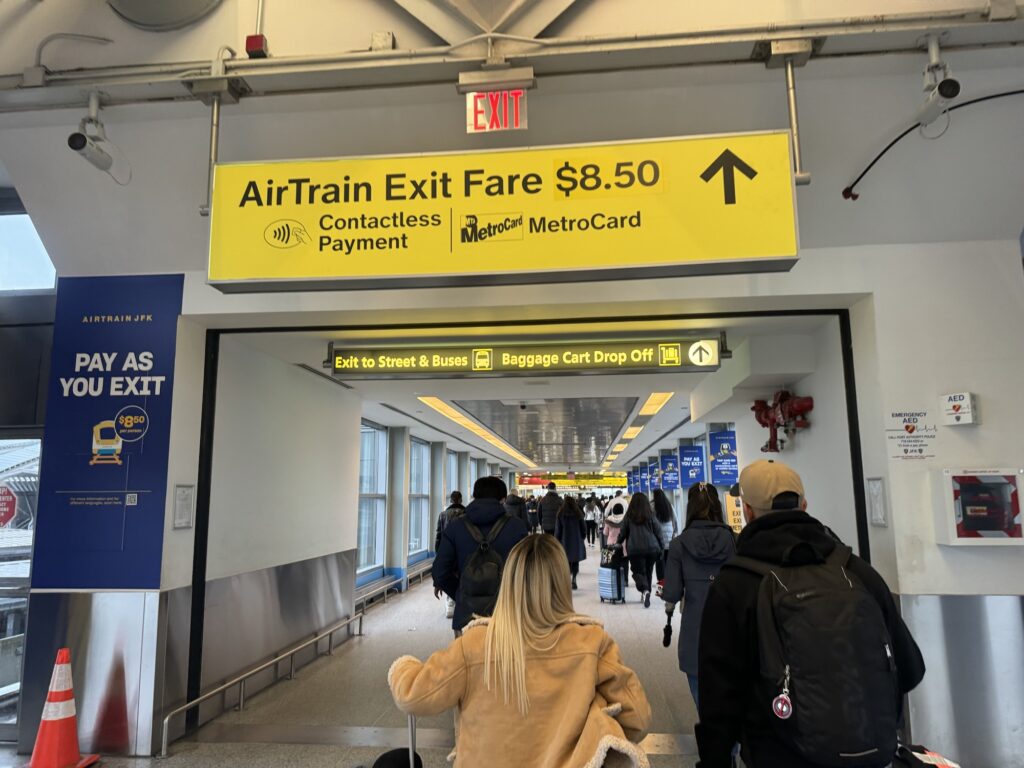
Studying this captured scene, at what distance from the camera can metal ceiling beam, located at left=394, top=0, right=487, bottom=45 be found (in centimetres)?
276

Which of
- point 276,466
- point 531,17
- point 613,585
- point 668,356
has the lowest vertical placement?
point 613,585

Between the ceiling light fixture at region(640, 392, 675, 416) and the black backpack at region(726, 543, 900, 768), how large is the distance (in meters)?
6.01

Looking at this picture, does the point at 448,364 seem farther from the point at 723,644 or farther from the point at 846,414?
the point at 723,644

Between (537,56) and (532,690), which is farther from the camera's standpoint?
(537,56)

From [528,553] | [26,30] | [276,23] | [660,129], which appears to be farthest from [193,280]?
[528,553]

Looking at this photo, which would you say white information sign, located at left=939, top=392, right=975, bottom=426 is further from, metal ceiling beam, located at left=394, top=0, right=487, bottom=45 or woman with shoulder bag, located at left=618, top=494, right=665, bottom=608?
woman with shoulder bag, located at left=618, top=494, right=665, bottom=608

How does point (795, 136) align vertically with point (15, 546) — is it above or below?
above

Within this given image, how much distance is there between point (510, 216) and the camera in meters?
2.40

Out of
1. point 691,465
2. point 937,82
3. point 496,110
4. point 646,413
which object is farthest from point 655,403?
point 496,110

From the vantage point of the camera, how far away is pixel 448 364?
4266 mm

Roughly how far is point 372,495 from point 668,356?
23.8 feet

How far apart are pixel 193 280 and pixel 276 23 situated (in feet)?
5.77

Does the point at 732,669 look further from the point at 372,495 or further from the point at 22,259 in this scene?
the point at 372,495

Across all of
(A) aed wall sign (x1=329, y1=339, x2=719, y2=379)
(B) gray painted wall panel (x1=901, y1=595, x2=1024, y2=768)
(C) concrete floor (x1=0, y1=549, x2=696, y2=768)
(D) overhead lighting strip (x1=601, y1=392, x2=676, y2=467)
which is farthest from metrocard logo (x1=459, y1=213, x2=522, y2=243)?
(D) overhead lighting strip (x1=601, y1=392, x2=676, y2=467)
